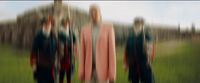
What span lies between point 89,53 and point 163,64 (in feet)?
3.58

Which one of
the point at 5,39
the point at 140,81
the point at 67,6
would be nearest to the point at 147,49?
the point at 140,81

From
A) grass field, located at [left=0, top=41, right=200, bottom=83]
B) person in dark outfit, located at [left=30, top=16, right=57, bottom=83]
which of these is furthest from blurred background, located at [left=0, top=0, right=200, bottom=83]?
person in dark outfit, located at [left=30, top=16, right=57, bottom=83]

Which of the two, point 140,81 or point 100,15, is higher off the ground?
point 100,15

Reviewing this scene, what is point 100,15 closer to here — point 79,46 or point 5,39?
point 79,46

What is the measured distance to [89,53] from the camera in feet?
→ 38.4

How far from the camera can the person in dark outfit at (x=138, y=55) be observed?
11844 millimetres

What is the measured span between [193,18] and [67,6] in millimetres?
1850

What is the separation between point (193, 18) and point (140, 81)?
1.25 metres

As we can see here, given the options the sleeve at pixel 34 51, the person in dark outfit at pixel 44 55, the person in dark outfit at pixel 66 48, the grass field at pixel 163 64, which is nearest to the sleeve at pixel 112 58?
the grass field at pixel 163 64

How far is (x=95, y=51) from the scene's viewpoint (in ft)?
38.4

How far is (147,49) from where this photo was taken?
11.9 m

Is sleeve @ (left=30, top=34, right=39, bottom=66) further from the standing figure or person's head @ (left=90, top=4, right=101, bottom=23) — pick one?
person's head @ (left=90, top=4, right=101, bottom=23)

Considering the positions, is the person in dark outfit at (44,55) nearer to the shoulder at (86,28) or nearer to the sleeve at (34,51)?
the sleeve at (34,51)

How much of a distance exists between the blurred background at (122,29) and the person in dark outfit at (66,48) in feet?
0.28
